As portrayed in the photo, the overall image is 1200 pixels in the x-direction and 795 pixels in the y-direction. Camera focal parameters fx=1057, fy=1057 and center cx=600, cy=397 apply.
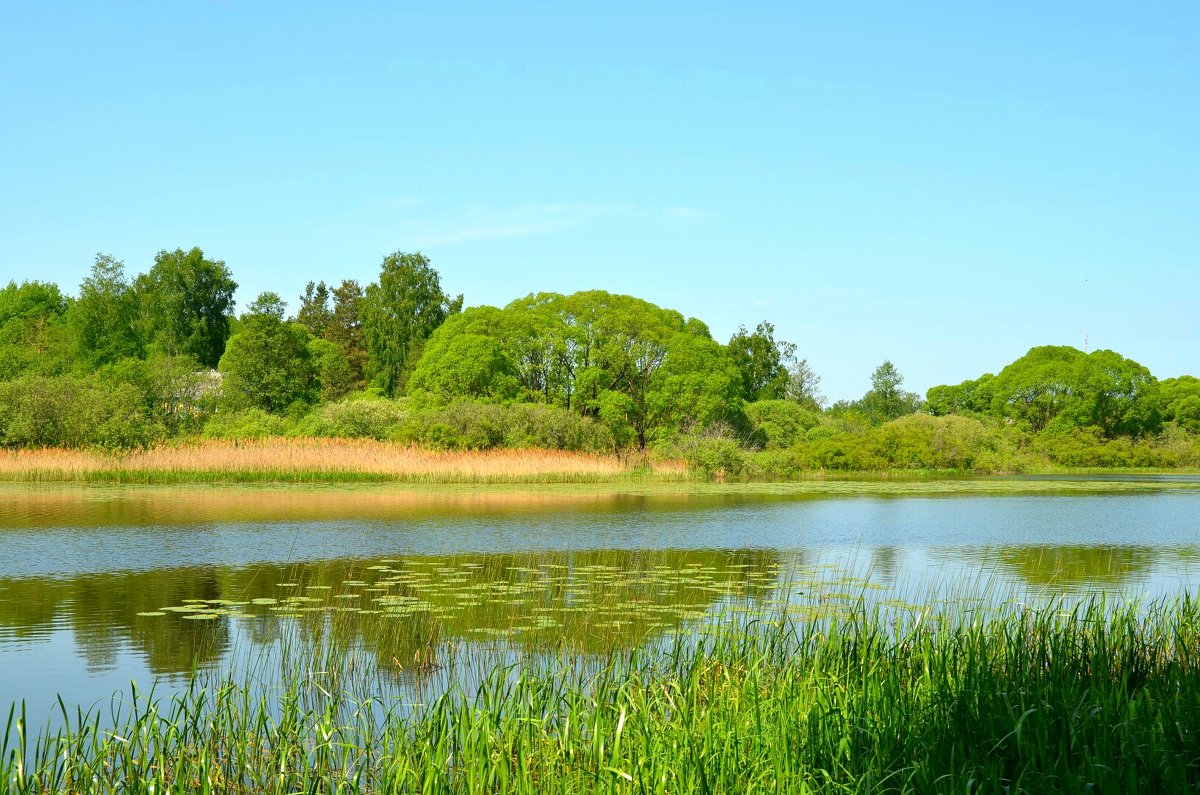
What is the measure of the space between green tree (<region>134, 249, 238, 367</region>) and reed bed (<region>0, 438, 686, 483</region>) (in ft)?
128

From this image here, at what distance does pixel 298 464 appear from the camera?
36.5m

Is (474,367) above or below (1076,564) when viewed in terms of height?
above

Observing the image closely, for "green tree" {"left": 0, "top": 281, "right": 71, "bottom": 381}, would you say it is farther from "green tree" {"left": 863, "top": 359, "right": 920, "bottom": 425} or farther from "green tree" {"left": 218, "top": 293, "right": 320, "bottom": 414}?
"green tree" {"left": 863, "top": 359, "right": 920, "bottom": 425}

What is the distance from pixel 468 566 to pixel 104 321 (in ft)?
222

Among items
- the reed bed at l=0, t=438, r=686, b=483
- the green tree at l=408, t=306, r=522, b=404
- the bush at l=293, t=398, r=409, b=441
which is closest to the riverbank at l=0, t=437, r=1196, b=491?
the reed bed at l=0, t=438, r=686, b=483

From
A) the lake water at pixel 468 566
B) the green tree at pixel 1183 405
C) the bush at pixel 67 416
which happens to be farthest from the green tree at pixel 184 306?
the green tree at pixel 1183 405

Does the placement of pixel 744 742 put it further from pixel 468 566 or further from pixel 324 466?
pixel 324 466

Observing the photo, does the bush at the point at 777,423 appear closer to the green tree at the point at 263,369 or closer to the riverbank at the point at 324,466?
the riverbank at the point at 324,466

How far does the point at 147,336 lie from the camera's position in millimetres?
76000

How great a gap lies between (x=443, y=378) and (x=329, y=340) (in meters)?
35.1

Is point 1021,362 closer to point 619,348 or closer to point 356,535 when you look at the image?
point 619,348

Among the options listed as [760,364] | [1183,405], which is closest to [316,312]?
[760,364]

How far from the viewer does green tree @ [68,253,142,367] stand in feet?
240

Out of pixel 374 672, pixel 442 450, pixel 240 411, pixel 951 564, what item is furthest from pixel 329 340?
pixel 374 672
